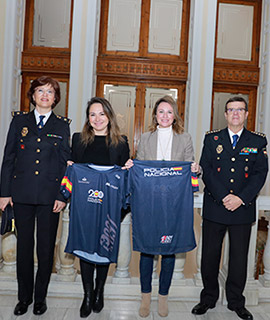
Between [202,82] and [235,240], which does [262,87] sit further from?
[235,240]

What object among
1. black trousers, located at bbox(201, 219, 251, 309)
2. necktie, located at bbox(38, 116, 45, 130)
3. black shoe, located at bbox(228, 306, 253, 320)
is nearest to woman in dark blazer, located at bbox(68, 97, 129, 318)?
necktie, located at bbox(38, 116, 45, 130)

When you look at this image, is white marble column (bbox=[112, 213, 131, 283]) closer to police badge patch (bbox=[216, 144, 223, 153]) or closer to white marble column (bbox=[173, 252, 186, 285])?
white marble column (bbox=[173, 252, 186, 285])

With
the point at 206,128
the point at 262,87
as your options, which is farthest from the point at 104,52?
the point at 262,87

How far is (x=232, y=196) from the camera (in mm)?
2420

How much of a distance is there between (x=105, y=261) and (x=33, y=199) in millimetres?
713

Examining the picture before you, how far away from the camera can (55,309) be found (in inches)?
102

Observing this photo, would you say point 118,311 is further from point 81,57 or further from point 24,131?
point 81,57

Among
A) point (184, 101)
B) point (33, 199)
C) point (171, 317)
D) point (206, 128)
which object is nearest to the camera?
point (33, 199)

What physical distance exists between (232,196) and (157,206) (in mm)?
569

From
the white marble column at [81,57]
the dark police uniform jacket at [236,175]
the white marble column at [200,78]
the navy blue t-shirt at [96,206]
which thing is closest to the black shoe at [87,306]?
the navy blue t-shirt at [96,206]

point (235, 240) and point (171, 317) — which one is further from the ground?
point (235, 240)

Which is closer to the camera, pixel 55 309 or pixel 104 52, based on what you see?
pixel 55 309

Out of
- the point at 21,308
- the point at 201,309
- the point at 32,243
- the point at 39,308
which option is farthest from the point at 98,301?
the point at 201,309

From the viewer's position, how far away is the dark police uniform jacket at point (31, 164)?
7.85 feet
